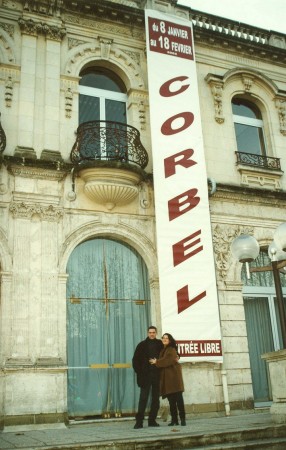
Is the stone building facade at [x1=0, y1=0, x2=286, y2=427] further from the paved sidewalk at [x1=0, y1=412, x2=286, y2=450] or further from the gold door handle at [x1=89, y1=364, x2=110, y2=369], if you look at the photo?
the gold door handle at [x1=89, y1=364, x2=110, y2=369]

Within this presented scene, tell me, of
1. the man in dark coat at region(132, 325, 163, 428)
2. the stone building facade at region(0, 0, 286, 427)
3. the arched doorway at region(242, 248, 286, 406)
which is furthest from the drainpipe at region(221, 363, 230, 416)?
the man in dark coat at region(132, 325, 163, 428)

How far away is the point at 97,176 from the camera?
10367 mm

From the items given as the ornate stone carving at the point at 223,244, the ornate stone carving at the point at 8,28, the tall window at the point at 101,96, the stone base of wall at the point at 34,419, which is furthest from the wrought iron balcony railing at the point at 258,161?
the stone base of wall at the point at 34,419

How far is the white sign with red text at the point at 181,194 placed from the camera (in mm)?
10078

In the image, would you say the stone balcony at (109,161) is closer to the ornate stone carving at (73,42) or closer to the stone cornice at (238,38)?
the ornate stone carving at (73,42)

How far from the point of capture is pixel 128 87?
12.3 m

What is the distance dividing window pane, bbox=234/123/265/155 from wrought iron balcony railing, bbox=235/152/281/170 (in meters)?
0.40

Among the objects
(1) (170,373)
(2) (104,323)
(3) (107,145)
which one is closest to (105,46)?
(3) (107,145)

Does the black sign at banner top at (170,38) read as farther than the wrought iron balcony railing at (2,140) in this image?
Yes

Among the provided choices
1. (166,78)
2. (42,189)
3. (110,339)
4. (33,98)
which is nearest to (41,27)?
(33,98)

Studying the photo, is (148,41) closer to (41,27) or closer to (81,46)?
(81,46)

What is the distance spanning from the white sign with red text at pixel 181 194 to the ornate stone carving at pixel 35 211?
2.15 m

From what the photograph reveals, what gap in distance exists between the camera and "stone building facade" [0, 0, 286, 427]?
30.5 feet

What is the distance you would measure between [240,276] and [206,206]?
187 cm
